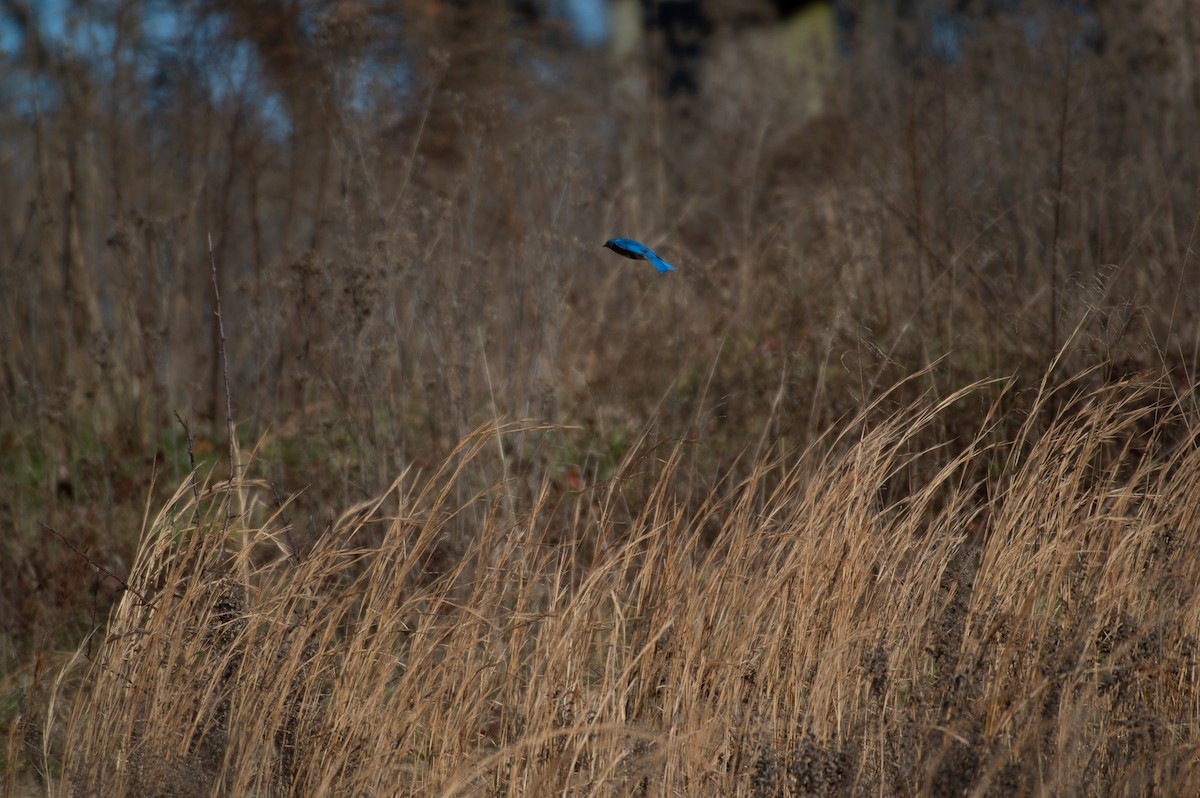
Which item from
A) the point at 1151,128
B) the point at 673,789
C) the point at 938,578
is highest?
the point at 1151,128

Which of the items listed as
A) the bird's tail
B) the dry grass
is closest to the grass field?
the dry grass

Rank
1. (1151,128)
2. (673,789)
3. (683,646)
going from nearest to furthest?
(673,789) < (683,646) < (1151,128)

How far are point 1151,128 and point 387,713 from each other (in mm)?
4941

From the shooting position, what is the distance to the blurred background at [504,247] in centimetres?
375

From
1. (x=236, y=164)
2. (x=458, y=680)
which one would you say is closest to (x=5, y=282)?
(x=236, y=164)

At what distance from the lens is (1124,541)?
109 inches

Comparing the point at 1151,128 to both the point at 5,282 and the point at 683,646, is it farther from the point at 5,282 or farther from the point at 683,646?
the point at 5,282

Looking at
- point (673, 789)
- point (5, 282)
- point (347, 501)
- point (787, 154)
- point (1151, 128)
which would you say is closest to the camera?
point (673, 789)

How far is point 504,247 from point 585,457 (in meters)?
1.58

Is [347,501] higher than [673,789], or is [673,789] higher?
[347,501]

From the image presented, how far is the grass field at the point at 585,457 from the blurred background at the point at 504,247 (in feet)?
0.14

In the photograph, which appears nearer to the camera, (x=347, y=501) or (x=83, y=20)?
(x=347, y=501)

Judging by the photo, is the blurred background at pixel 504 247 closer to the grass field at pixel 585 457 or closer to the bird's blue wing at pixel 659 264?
the grass field at pixel 585 457

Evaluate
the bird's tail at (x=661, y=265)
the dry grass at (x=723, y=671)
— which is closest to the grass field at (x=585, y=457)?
the dry grass at (x=723, y=671)
